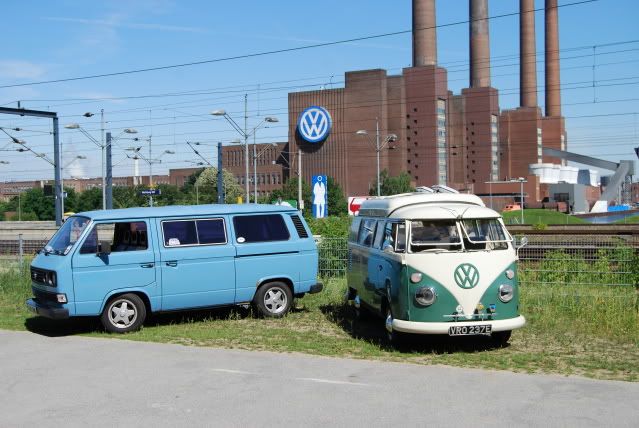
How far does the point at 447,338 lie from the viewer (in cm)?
1091

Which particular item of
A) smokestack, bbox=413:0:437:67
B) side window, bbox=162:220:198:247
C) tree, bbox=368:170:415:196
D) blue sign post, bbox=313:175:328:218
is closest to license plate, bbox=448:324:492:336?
side window, bbox=162:220:198:247

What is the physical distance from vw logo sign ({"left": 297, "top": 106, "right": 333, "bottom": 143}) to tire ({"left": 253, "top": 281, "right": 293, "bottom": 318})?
96230 mm

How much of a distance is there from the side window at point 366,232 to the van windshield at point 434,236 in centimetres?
160

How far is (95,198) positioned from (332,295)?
6916cm

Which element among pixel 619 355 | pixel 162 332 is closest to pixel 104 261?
pixel 162 332

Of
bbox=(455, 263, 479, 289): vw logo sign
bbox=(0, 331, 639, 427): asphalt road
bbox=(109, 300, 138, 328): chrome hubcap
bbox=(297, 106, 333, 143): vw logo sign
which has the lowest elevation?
bbox=(0, 331, 639, 427): asphalt road

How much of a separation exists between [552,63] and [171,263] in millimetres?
118184

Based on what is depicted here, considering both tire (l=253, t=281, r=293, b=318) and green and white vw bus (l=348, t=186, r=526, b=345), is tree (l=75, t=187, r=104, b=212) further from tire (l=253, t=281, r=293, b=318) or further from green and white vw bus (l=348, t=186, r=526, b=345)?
green and white vw bus (l=348, t=186, r=526, b=345)

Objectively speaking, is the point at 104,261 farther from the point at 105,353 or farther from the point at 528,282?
the point at 528,282

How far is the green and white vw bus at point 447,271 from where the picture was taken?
973cm

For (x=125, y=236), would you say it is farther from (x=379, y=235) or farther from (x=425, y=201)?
(x=425, y=201)

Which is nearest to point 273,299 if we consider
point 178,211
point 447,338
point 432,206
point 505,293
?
point 178,211

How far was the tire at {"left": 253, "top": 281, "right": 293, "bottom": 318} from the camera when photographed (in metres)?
12.9

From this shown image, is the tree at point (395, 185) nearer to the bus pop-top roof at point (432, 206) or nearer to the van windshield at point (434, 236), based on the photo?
the bus pop-top roof at point (432, 206)
